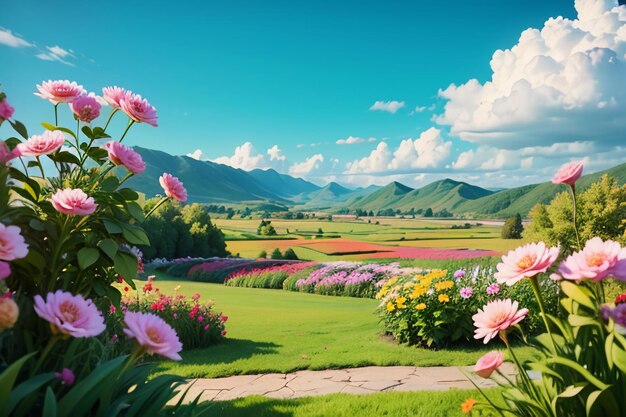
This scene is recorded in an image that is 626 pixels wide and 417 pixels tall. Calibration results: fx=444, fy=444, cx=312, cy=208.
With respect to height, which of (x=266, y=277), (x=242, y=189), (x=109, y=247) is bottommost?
(x=266, y=277)

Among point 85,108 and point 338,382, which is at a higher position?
point 85,108

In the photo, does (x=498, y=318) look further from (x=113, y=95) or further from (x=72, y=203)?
(x=113, y=95)

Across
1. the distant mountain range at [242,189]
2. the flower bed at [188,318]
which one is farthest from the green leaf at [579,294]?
the distant mountain range at [242,189]

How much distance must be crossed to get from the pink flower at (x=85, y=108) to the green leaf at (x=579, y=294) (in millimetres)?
2515

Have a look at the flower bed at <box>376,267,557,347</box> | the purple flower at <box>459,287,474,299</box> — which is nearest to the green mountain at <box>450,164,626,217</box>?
the flower bed at <box>376,267,557,347</box>

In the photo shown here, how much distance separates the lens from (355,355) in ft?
17.8

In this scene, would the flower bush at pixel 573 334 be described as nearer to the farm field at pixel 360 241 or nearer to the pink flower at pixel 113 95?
the pink flower at pixel 113 95

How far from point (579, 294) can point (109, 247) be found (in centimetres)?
219

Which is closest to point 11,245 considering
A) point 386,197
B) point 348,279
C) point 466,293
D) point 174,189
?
point 174,189

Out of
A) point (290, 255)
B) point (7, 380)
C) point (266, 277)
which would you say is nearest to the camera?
point (7, 380)

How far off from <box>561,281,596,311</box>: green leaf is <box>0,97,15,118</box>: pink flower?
2516 mm

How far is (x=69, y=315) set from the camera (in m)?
1.17

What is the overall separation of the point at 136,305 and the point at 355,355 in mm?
3247

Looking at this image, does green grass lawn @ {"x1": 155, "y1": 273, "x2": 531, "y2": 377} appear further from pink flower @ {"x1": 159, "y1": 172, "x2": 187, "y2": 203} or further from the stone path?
pink flower @ {"x1": 159, "y1": 172, "x2": 187, "y2": 203}
